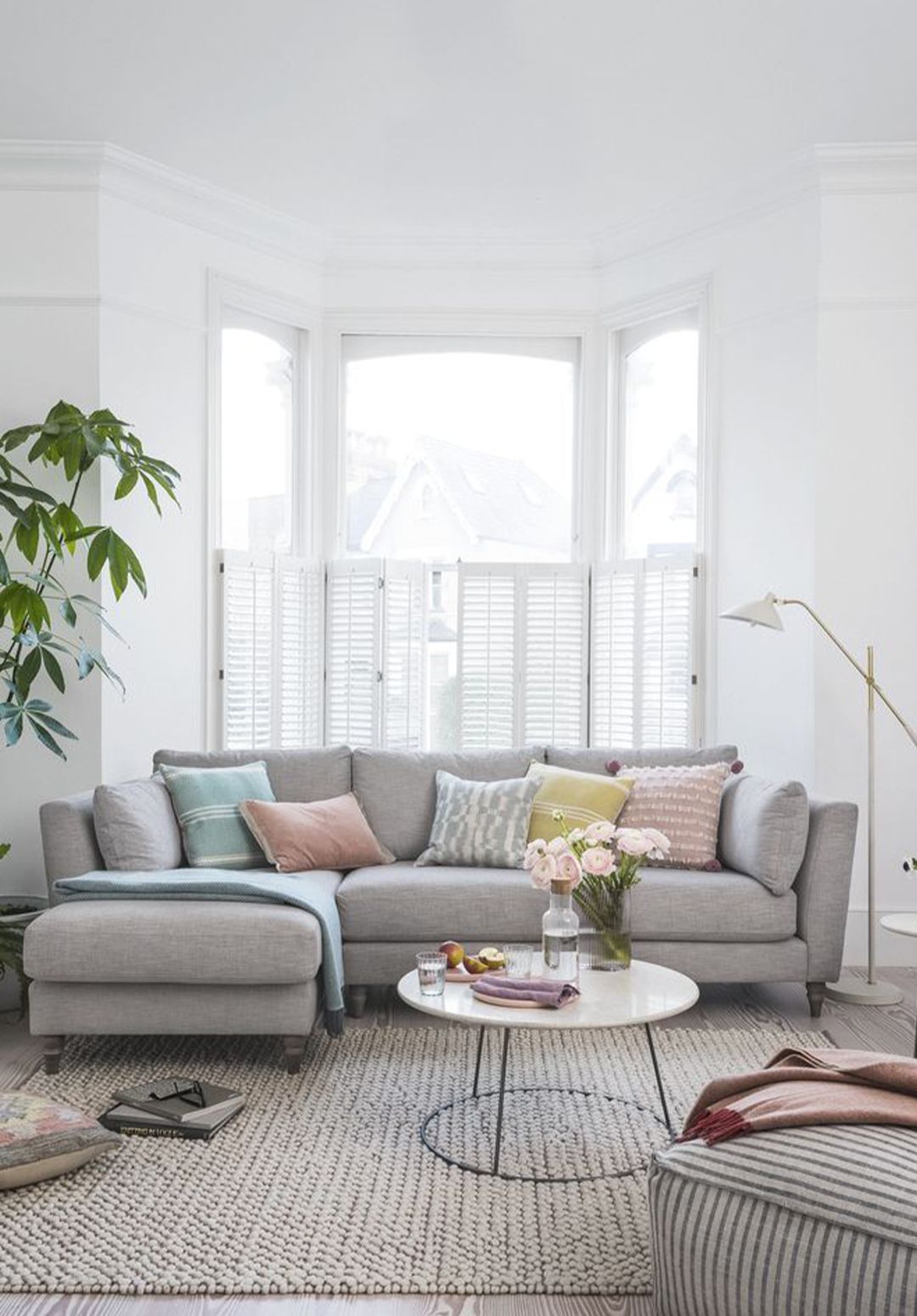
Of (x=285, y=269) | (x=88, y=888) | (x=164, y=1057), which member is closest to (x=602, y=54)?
(x=285, y=269)

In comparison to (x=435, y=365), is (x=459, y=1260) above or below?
below

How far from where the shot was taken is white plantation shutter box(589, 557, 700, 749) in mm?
5281

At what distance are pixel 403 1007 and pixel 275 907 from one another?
2.72ft

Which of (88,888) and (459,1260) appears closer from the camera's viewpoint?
(459,1260)

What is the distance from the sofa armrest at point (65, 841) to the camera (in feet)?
13.1

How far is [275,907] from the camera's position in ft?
12.0

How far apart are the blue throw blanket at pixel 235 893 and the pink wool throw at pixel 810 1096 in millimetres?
1505

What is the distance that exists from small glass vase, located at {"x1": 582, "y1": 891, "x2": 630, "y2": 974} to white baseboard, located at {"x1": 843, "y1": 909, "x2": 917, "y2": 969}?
192 centimetres

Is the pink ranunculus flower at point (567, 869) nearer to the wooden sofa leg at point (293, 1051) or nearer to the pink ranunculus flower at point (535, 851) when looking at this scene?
the pink ranunculus flower at point (535, 851)

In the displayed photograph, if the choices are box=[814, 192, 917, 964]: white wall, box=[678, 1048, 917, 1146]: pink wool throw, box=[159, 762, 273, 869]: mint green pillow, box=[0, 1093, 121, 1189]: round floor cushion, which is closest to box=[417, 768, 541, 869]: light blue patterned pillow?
box=[159, 762, 273, 869]: mint green pillow

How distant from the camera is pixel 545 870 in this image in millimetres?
3137

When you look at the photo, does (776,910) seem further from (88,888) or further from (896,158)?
(896,158)

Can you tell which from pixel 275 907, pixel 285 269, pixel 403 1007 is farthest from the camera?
pixel 285 269

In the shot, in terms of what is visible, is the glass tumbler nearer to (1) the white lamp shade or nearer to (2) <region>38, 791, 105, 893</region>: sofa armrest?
(2) <region>38, 791, 105, 893</region>: sofa armrest
